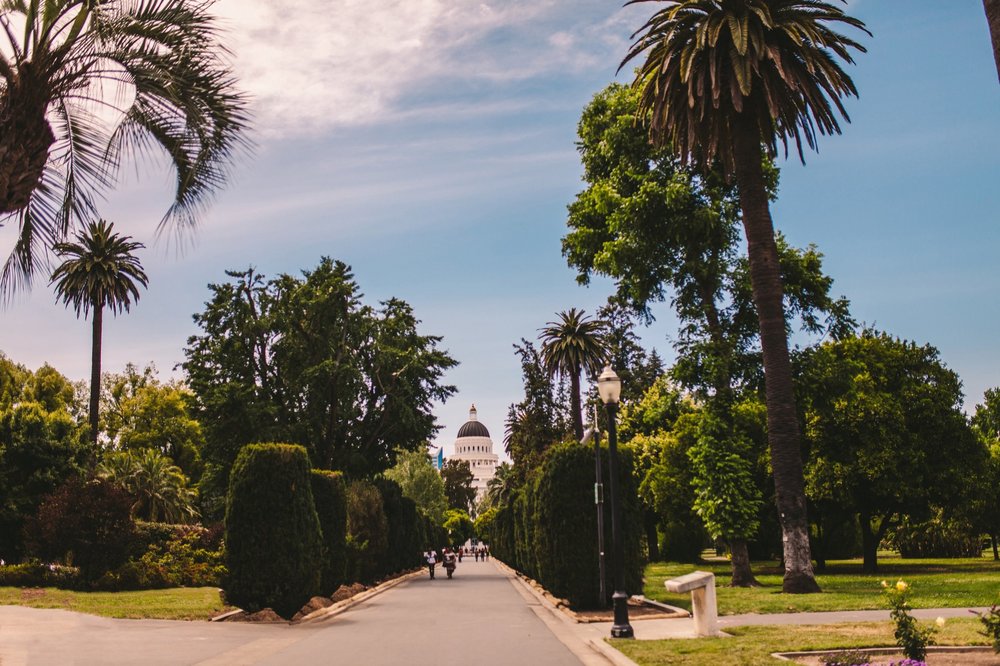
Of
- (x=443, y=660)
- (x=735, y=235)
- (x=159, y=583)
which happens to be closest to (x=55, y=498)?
(x=159, y=583)

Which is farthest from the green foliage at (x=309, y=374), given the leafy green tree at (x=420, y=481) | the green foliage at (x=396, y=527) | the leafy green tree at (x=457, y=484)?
the leafy green tree at (x=457, y=484)

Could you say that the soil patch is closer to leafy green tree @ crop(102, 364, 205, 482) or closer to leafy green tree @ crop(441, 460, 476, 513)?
leafy green tree @ crop(102, 364, 205, 482)

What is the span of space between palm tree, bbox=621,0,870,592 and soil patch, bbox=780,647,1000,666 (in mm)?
10852

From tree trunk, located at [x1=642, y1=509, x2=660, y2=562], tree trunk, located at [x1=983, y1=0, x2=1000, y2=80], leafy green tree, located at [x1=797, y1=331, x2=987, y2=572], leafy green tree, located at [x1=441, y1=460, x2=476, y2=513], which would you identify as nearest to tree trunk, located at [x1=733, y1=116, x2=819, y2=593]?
leafy green tree, located at [x1=797, y1=331, x2=987, y2=572]

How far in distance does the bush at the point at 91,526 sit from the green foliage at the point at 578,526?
14266 millimetres

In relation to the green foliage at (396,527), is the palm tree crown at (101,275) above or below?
above

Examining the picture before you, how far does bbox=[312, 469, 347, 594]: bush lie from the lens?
78.9 feet

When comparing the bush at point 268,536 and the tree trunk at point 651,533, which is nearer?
the bush at point 268,536

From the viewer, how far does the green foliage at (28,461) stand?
3544 centimetres

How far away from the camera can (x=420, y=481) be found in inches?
3482

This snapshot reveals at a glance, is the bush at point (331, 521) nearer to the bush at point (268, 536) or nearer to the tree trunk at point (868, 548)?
the bush at point (268, 536)

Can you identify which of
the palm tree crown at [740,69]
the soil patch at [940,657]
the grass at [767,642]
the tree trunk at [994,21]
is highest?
the palm tree crown at [740,69]

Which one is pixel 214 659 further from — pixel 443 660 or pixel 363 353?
pixel 363 353

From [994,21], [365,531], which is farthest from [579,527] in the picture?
[365,531]
